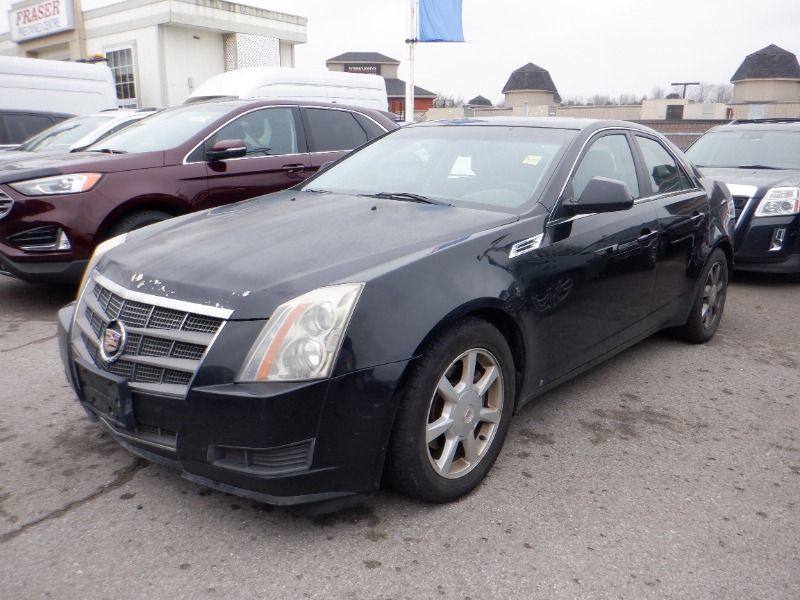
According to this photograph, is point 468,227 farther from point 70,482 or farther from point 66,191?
point 66,191

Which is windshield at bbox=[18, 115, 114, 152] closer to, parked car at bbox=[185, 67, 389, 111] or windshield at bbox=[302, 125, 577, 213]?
parked car at bbox=[185, 67, 389, 111]

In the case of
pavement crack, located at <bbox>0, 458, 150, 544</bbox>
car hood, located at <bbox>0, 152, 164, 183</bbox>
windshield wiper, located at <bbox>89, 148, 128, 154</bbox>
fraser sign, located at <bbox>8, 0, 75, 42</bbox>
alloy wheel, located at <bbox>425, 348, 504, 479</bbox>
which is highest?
fraser sign, located at <bbox>8, 0, 75, 42</bbox>

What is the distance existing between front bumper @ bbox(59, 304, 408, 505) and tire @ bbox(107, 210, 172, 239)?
3293 millimetres

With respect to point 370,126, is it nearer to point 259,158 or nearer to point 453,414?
point 259,158

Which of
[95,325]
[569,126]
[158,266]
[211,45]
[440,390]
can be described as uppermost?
[211,45]

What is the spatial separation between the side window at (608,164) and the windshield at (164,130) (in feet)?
11.5

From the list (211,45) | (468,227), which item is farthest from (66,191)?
(211,45)

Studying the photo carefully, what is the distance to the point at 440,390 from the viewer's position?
2736 mm

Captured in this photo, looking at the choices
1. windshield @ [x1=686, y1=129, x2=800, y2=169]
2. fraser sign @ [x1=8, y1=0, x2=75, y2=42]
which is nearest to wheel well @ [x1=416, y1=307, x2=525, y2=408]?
windshield @ [x1=686, y1=129, x2=800, y2=169]

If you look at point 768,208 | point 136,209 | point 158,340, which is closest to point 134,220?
point 136,209

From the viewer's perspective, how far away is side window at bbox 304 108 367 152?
22.3 feet

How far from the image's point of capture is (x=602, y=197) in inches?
132

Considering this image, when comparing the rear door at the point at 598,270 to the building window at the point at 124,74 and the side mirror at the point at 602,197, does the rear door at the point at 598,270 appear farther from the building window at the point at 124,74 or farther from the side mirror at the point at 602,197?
the building window at the point at 124,74

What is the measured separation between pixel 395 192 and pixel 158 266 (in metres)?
1.37
